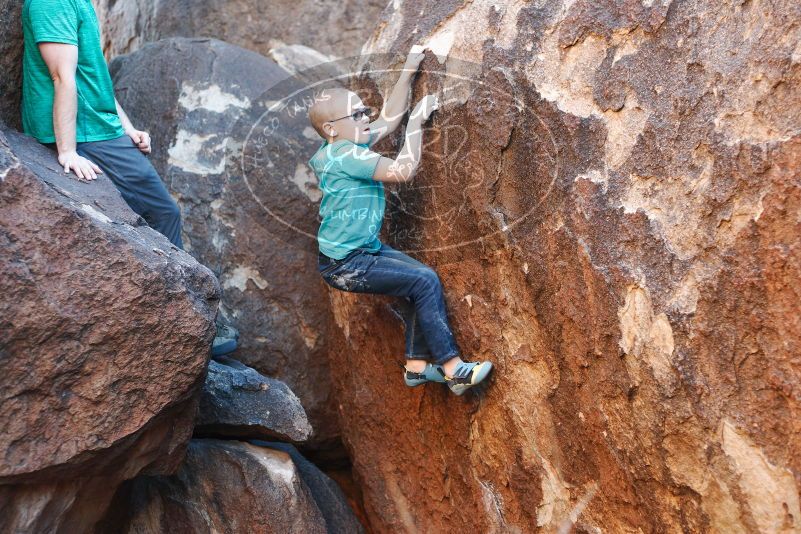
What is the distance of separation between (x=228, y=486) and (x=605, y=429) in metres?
1.39

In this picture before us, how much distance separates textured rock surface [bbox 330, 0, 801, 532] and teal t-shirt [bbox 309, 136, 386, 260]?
21 cm

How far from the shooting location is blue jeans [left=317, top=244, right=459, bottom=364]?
292 centimetres

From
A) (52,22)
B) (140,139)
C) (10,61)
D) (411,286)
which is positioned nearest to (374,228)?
(411,286)

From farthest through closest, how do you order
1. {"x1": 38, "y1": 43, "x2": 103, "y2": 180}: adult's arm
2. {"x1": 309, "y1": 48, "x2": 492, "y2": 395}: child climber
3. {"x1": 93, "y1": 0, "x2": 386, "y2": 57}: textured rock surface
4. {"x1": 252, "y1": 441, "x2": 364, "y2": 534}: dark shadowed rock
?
{"x1": 93, "y1": 0, "x2": 386, "y2": 57}: textured rock surface, {"x1": 252, "y1": 441, "x2": 364, "y2": 534}: dark shadowed rock, {"x1": 309, "y1": 48, "x2": 492, "y2": 395}: child climber, {"x1": 38, "y1": 43, "x2": 103, "y2": 180}: adult's arm

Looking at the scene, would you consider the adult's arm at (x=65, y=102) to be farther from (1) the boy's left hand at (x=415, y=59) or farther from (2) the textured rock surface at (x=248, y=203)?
(1) the boy's left hand at (x=415, y=59)

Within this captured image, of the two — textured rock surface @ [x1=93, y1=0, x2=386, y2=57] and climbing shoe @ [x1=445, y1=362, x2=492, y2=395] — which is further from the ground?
textured rock surface @ [x1=93, y1=0, x2=386, y2=57]

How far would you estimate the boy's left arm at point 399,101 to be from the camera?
303cm

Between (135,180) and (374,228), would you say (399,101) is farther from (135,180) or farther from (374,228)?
(135,180)

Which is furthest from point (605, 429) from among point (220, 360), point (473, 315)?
point (220, 360)

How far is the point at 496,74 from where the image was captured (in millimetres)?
2820

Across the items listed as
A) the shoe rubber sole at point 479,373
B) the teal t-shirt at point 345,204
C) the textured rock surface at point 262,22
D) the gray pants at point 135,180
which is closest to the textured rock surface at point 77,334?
the gray pants at point 135,180

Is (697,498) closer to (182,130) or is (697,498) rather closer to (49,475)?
(49,475)

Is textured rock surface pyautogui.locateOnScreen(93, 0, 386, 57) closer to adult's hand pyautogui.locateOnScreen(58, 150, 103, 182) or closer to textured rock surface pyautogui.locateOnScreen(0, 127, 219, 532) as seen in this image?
adult's hand pyautogui.locateOnScreen(58, 150, 103, 182)

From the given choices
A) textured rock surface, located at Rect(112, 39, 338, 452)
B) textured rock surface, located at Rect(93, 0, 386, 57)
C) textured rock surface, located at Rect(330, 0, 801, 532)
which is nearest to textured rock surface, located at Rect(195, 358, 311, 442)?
textured rock surface, located at Rect(112, 39, 338, 452)
